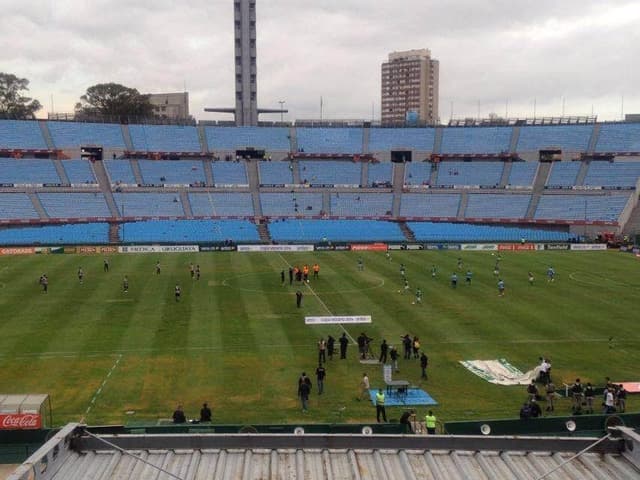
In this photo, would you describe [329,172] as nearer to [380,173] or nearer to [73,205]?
[380,173]

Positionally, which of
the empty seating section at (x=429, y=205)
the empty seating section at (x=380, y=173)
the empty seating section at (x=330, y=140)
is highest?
the empty seating section at (x=330, y=140)

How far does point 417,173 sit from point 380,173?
5.88 metres

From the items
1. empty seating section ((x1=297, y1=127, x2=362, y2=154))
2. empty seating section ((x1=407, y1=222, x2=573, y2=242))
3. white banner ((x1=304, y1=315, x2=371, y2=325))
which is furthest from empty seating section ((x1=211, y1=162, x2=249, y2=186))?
white banner ((x1=304, y1=315, x2=371, y2=325))

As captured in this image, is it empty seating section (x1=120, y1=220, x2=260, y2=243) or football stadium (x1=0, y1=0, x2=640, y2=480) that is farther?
empty seating section (x1=120, y1=220, x2=260, y2=243)

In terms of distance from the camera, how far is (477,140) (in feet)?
332

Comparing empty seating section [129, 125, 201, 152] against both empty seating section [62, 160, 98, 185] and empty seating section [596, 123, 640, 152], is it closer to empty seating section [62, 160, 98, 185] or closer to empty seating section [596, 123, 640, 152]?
empty seating section [62, 160, 98, 185]

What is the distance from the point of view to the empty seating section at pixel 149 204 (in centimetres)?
8406

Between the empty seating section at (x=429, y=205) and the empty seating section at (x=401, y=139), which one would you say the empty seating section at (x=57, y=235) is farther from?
the empty seating section at (x=401, y=139)

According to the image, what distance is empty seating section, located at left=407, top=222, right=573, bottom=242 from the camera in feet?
254

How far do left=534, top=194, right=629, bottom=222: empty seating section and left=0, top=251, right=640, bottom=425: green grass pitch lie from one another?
3123cm

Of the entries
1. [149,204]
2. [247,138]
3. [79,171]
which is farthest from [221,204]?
[79,171]

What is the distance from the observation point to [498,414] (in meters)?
22.3

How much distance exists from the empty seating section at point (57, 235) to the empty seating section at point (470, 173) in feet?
167

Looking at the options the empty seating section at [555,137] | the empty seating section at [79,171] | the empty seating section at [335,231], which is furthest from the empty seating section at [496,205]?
the empty seating section at [79,171]
